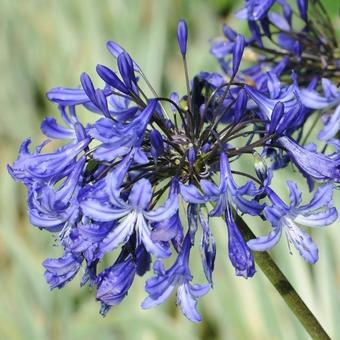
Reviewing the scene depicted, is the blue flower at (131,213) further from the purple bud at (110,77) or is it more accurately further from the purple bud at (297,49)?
the purple bud at (297,49)

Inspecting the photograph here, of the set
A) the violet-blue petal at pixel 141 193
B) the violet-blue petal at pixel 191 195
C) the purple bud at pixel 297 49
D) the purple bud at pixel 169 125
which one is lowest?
the violet-blue petal at pixel 191 195

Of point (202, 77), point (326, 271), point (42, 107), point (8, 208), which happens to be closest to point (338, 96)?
point (202, 77)

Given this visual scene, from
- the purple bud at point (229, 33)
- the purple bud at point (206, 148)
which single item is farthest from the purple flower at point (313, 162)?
the purple bud at point (229, 33)

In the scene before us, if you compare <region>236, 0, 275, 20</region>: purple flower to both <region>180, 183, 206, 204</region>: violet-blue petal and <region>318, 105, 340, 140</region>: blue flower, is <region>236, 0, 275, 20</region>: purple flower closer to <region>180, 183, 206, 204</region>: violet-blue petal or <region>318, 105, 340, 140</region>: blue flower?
<region>318, 105, 340, 140</region>: blue flower

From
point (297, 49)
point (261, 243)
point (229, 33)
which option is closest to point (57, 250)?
point (229, 33)

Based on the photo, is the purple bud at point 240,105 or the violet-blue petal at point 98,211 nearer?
the violet-blue petal at point 98,211

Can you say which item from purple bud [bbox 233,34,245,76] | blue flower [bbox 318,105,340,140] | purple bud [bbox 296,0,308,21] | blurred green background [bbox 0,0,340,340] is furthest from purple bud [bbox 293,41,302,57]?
blurred green background [bbox 0,0,340,340]

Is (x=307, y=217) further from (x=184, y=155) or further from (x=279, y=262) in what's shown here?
(x=279, y=262)
